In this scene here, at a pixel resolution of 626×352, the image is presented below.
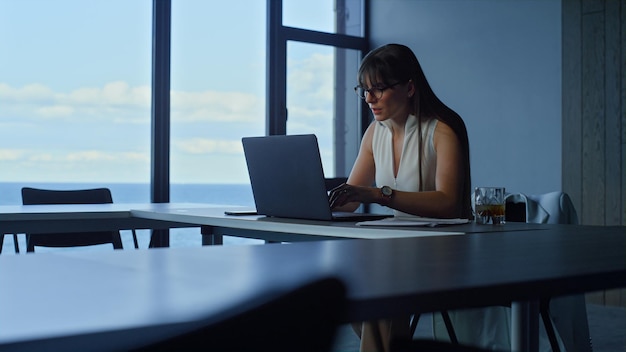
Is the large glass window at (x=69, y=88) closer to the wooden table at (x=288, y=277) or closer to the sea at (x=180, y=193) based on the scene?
the sea at (x=180, y=193)

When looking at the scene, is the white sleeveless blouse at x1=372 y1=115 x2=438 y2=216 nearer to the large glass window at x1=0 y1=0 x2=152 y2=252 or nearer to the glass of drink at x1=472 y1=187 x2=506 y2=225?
the glass of drink at x1=472 y1=187 x2=506 y2=225

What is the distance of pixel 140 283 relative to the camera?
84cm

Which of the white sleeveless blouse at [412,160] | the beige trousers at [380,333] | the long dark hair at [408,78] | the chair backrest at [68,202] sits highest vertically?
the long dark hair at [408,78]

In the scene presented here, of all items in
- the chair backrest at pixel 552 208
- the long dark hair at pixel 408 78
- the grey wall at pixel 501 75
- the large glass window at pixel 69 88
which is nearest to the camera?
the long dark hair at pixel 408 78

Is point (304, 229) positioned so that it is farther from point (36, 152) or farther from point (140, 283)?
point (36, 152)

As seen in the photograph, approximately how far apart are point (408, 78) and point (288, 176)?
2.10 ft

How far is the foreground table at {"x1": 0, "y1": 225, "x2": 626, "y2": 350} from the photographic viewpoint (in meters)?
0.59

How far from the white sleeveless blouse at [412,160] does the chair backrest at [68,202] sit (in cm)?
143

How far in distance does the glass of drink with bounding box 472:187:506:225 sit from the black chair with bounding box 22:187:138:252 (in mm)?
1810

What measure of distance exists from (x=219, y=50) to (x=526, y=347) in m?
14.0

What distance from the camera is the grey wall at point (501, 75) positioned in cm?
517

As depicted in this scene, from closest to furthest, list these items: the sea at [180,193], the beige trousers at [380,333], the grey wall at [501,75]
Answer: the beige trousers at [380,333]
the grey wall at [501,75]
the sea at [180,193]

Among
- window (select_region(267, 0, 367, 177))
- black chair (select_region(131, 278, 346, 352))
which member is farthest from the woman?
window (select_region(267, 0, 367, 177))

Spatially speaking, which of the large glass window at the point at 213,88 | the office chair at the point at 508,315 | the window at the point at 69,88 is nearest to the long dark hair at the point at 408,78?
the office chair at the point at 508,315
